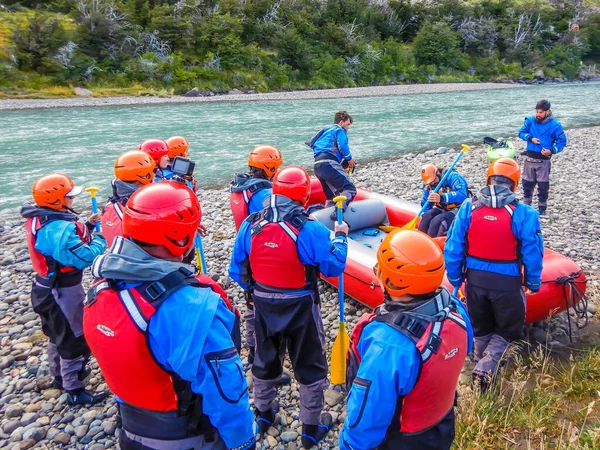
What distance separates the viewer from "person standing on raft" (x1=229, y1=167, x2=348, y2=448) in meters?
2.96

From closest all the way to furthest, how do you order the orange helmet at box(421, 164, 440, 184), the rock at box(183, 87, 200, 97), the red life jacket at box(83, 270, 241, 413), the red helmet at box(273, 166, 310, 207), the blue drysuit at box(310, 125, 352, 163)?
the red life jacket at box(83, 270, 241, 413) < the red helmet at box(273, 166, 310, 207) < the orange helmet at box(421, 164, 440, 184) < the blue drysuit at box(310, 125, 352, 163) < the rock at box(183, 87, 200, 97)

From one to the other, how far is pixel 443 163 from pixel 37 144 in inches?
547

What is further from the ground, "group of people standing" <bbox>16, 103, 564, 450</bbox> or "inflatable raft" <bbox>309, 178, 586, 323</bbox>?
"group of people standing" <bbox>16, 103, 564, 450</bbox>

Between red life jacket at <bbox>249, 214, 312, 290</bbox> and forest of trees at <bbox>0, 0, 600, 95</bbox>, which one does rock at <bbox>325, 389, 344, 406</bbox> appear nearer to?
red life jacket at <bbox>249, 214, 312, 290</bbox>

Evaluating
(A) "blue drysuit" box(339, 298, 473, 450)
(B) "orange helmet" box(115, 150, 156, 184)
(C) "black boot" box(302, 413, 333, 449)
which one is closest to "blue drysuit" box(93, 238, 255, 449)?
(A) "blue drysuit" box(339, 298, 473, 450)

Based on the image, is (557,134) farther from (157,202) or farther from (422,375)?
(157,202)

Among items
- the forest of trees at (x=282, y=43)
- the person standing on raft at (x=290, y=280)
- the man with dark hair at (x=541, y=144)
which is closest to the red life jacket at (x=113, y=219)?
the person standing on raft at (x=290, y=280)

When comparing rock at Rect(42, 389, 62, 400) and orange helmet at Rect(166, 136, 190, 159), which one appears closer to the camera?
rock at Rect(42, 389, 62, 400)

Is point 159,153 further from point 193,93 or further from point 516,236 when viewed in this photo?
point 193,93

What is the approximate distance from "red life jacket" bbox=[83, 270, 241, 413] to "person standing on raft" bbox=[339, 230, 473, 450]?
77 centimetres

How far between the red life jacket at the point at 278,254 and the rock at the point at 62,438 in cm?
198

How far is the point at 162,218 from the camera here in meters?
1.78

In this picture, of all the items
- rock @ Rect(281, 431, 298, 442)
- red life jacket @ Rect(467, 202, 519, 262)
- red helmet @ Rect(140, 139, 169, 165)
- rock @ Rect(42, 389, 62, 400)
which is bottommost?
rock @ Rect(42, 389, 62, 400)

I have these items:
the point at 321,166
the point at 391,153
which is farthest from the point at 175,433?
the point at 391,153
